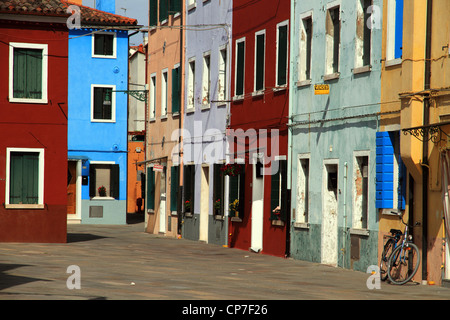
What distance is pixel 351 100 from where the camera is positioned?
21.4m

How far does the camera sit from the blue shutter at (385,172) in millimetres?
19547

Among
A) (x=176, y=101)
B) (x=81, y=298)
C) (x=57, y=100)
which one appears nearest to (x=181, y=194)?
(x=176, y=101)

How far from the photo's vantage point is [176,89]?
3603 cm

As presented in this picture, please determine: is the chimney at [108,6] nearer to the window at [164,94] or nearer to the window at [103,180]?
the window at [103,180]

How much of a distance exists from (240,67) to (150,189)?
1200cm

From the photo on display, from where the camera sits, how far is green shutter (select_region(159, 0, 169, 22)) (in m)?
38.0

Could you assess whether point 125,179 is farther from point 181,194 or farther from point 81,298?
point 81,298

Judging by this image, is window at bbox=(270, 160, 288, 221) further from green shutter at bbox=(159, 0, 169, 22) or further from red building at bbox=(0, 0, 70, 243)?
green shutter at bbox=(159, 0, 169, 22)

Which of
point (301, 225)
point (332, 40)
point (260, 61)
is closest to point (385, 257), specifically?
point (301, 225)

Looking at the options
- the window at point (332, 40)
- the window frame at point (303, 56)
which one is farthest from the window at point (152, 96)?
the window at point (332, 40)

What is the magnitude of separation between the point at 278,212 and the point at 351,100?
4956 millimetres

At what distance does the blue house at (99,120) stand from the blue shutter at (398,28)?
1091 inches

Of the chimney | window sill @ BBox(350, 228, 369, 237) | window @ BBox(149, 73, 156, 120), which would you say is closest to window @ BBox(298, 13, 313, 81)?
window sill @ BBox(350, 228, 369, 237)

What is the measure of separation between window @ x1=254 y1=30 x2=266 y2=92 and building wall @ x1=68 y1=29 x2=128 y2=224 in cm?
1947
